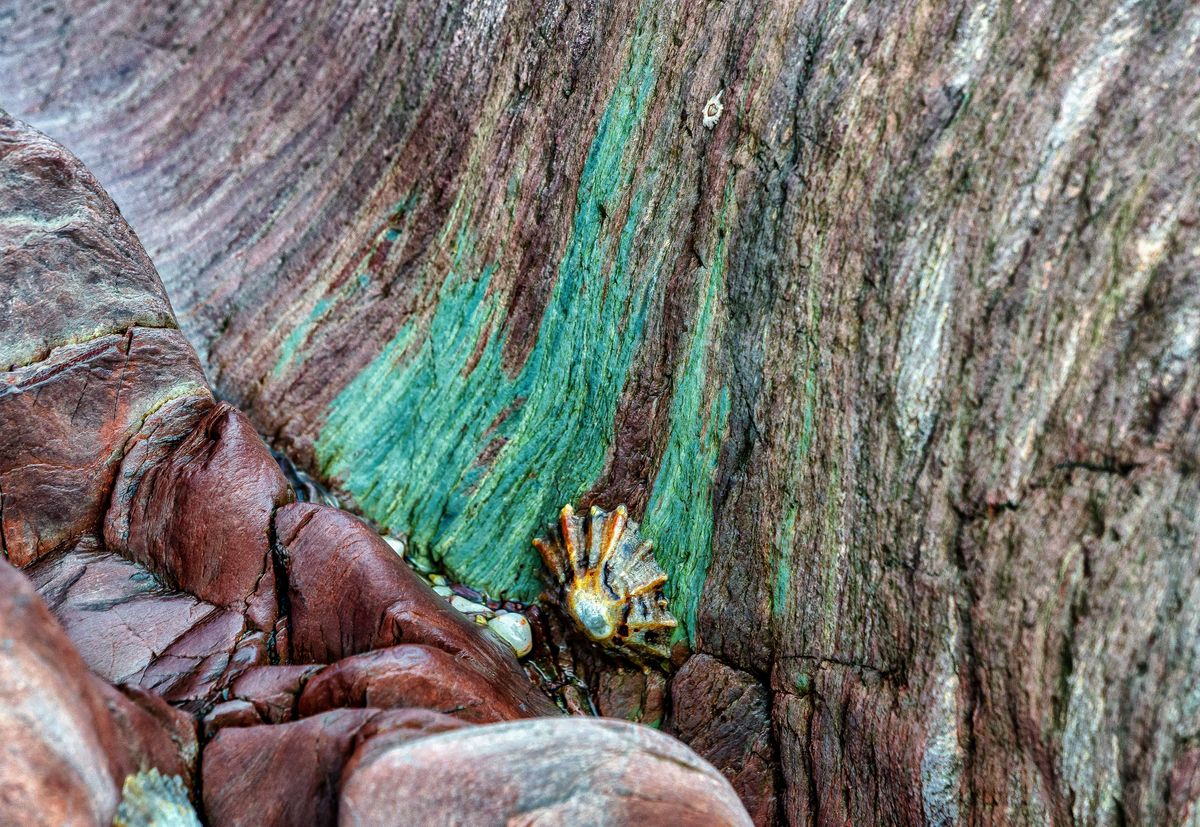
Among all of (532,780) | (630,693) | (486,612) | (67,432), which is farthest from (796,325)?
(67,432)

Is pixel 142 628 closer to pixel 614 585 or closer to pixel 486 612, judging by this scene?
pixel 486 612

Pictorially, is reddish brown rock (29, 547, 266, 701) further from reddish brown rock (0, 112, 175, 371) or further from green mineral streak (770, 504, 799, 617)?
green mineral streak (770, 504, 799, 617)

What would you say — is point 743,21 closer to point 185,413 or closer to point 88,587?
point 185,413

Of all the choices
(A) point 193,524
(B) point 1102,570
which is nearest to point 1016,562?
(B) point 1102,570

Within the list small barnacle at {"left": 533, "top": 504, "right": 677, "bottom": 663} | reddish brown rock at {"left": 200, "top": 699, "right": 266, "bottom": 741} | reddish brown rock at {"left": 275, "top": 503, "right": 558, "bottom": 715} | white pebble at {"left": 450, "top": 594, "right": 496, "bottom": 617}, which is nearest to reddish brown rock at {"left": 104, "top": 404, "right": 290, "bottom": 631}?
reddish brown rock at {"left": 275, "top": 503, "right": 558, "bottom": 715}

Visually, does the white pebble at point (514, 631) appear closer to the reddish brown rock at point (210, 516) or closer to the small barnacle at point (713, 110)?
the reddish brown rock at point (210, 516)

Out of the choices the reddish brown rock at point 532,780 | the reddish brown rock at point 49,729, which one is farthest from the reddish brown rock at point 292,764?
the reddish brown rock at point 49,729
